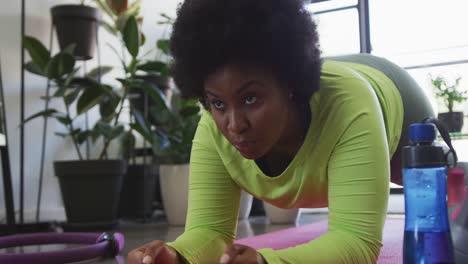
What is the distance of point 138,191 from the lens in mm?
2555

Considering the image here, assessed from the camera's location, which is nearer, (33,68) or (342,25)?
(33,68)

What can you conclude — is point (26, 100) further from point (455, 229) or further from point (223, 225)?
point (455, 229)

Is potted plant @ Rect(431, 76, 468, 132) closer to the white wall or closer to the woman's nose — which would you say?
the white wall

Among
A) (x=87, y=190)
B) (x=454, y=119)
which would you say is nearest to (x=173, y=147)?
(x=87, y=190)

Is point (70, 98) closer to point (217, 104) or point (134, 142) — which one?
point (134, 142)

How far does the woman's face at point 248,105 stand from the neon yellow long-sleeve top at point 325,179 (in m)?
0.09

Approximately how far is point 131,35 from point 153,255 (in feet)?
5.52

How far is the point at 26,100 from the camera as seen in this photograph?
2.46 m

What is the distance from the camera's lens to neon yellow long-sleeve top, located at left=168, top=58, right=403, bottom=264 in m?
0.70

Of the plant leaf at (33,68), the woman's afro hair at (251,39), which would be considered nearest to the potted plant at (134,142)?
the plant leaf at (33,68)

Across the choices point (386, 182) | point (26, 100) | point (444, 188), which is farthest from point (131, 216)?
point (444, 188)

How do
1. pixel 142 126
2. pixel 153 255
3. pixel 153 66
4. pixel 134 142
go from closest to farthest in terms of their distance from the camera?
pixel 153 255 → pixel 142 126 → pixel 153 66 → pixel 134 142

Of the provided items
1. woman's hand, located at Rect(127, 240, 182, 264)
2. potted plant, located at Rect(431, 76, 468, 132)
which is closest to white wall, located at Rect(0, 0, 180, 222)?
potted plant, located at Rect(431, 76, 468, 132)

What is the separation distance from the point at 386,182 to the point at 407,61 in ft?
6.72
